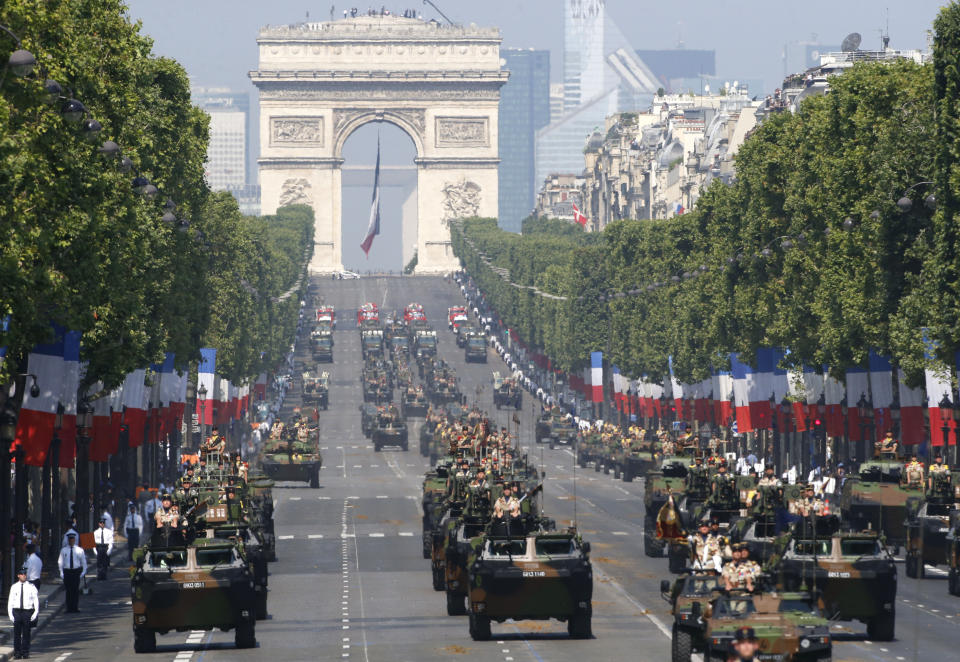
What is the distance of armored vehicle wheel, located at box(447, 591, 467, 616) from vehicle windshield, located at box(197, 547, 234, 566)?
6682 millimetres

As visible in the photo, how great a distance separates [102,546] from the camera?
5738 cm

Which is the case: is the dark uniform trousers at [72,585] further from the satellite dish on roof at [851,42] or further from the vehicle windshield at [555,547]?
the satellite dish on roof at [851,42]

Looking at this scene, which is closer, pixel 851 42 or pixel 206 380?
pixel 206 380

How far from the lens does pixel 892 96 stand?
76000mm

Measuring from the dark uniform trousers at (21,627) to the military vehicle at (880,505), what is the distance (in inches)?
991

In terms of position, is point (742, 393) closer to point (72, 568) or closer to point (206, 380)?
point (206, 380)

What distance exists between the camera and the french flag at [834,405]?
276 ft

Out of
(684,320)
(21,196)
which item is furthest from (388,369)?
(21,196)

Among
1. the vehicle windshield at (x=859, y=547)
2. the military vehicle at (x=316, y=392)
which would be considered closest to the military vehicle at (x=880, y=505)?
the vehicle windshield at (x=859, y=547)

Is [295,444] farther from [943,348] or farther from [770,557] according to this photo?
[770,557]

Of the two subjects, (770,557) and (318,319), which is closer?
(770,557)

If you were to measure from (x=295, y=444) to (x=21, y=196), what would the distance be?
53.8 m

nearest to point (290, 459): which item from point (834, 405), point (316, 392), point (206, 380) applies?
point (206, 380)

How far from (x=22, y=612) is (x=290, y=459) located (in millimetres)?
57785
